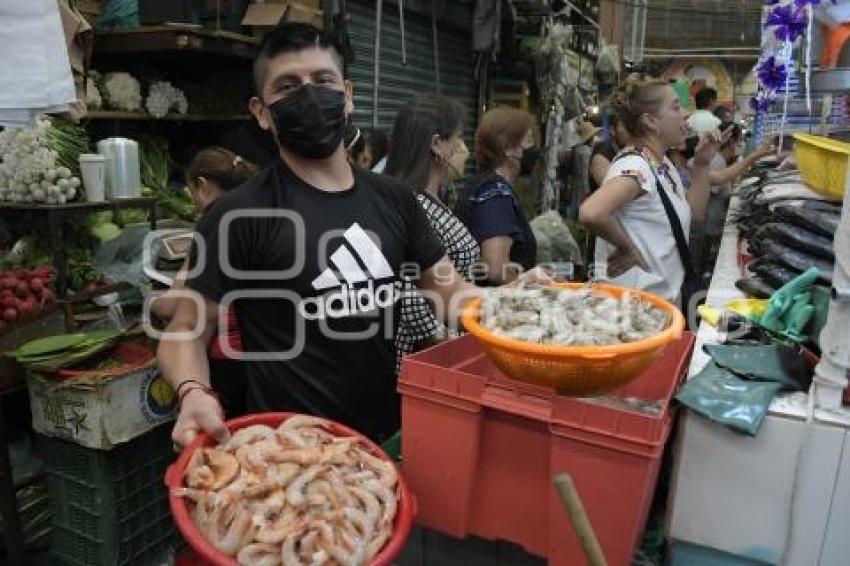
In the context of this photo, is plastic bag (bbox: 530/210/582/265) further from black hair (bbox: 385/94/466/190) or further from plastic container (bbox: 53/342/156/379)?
plastic container (bbox: 53/342/156/379)

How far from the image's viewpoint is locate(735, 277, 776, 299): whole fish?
7.80 ft

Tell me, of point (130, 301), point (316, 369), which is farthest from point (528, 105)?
point (316, 369)

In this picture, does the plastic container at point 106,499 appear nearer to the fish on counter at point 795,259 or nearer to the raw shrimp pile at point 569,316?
the raw shrimp pile at point 569,316

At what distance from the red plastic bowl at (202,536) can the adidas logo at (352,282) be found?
0.44 meters

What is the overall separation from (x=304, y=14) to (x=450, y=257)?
3.02m

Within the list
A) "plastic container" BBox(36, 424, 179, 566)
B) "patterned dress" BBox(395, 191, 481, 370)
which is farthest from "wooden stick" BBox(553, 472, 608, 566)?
"plastic container" BBox(36, 424, 179, 566)

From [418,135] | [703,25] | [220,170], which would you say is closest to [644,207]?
[418,135]

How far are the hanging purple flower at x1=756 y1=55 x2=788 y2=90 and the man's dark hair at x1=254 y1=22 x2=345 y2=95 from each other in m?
4.00

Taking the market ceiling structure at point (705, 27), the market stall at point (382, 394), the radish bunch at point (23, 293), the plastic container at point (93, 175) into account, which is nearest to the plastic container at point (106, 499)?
the market stall at point (382, 394)

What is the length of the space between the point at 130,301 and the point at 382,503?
3481mm

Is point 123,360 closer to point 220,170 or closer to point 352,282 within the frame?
point 220,170

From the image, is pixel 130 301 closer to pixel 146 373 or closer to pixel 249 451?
pixel 146 373

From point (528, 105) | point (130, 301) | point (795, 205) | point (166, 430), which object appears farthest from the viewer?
point (528, 105)

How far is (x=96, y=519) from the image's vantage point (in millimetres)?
3363
